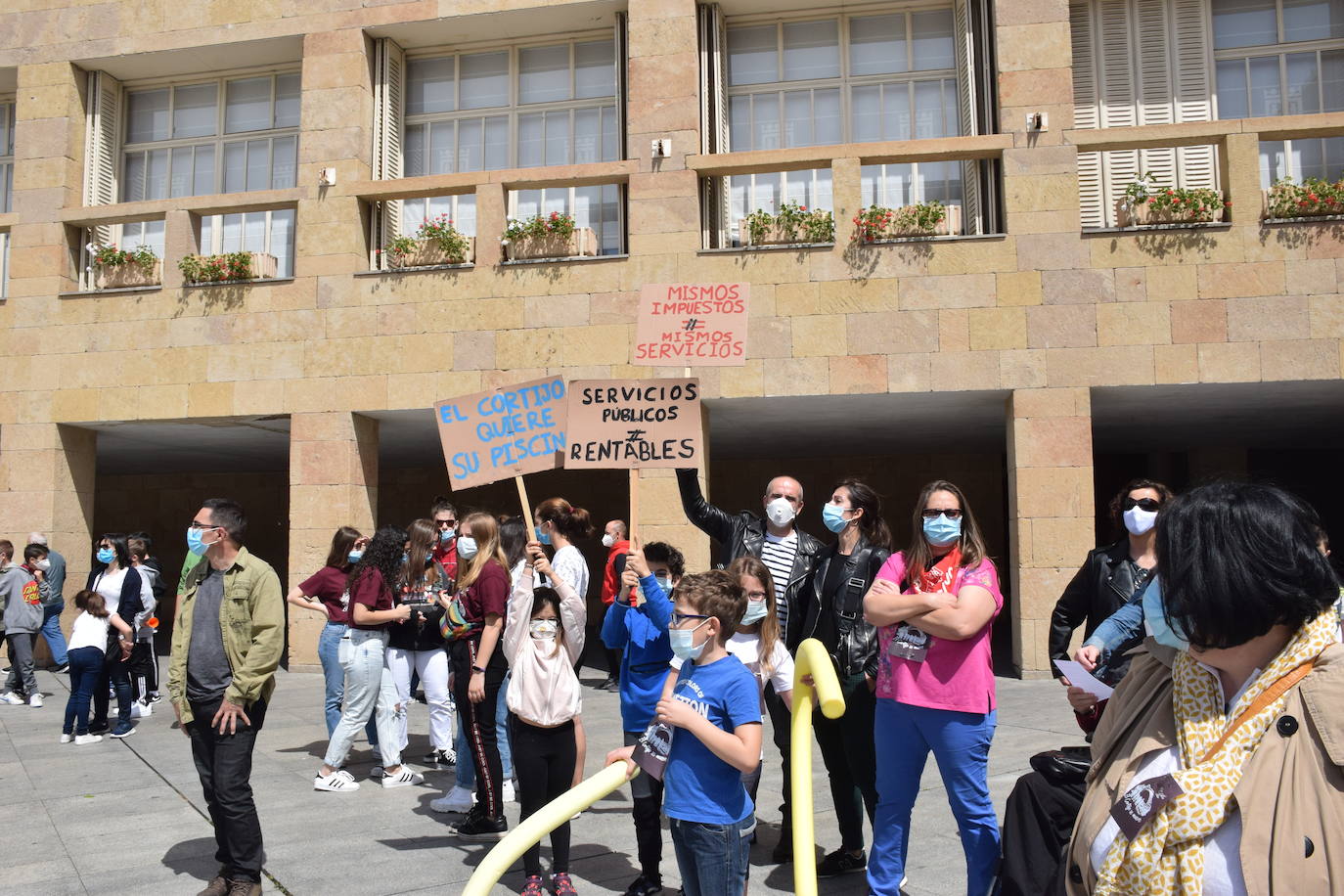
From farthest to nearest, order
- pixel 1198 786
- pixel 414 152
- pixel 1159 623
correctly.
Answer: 1. pixel 414 152
2. pixel 1159 623
3. pixel 1198 786

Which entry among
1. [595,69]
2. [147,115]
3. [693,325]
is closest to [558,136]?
[595,69]

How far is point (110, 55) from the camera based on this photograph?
14336 mm

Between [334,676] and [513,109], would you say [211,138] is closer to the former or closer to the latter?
[513,109]

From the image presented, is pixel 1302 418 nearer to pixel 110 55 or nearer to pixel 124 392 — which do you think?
pixel 124 392

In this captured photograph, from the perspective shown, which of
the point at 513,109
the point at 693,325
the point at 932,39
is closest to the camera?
the point at 693,325

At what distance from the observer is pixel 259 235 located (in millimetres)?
14859

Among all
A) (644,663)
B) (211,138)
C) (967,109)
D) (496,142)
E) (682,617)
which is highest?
(211,138)

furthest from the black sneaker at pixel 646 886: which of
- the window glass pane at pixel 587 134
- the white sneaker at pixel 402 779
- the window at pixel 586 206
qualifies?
the window glass pane at pixel 587 134

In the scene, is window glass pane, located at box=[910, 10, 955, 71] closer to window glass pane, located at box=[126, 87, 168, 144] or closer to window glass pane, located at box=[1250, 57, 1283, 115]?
window glass pane, located at box=[1250, 57, 1283, 115]

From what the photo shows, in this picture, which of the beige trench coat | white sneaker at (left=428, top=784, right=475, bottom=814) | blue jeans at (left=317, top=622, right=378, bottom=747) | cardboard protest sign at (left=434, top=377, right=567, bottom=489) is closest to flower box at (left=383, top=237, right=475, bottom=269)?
blue jeans at (left=317, top=622, right=378, bottom=747)

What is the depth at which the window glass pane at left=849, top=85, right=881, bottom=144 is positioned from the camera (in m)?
13.7

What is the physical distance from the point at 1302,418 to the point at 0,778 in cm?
1500

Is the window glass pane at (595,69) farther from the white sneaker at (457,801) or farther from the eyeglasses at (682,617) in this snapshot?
the eyeglasses at (682,617)

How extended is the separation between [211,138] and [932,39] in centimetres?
1011
